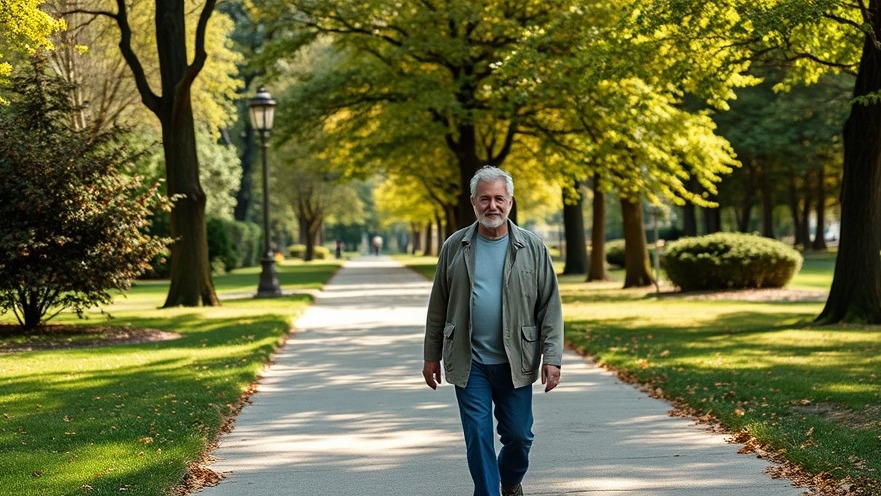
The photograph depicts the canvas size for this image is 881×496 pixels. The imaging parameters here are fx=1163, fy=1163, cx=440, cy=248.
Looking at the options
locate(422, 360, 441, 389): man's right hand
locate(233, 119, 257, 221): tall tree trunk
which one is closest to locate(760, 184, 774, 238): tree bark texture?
locate(233, 119, 257, 221): tall tree trunk

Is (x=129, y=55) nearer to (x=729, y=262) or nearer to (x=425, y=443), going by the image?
(x=729, y=262)

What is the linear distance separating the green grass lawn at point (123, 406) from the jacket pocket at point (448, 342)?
6.42ft

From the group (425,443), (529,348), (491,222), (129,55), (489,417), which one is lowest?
(425,443)

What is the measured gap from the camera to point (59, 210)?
15734 mm

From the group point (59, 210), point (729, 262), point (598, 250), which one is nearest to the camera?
point (59, 210)

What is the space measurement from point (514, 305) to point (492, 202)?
54 centimetres

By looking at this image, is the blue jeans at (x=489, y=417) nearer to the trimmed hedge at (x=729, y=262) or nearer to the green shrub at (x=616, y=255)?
the trimmed hedge at (x=729, y=262)

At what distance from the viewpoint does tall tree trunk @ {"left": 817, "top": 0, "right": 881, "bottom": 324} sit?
16.8m

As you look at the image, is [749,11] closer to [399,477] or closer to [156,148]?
[399,477]

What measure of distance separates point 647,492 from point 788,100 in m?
43.4

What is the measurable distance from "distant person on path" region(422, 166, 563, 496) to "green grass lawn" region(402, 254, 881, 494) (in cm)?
215

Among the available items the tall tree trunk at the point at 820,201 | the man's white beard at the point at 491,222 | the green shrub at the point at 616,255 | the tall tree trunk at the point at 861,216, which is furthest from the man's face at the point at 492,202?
the tall tree trunk at the point at 820,201

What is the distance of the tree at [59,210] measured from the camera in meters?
15.4

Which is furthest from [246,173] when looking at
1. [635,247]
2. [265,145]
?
[635,247]
